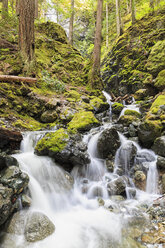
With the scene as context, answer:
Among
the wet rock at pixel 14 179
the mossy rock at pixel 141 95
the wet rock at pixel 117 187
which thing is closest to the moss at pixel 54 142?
the wet rock at pixel 14 179

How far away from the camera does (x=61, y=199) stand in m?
4.07

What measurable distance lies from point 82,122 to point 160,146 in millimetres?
3351

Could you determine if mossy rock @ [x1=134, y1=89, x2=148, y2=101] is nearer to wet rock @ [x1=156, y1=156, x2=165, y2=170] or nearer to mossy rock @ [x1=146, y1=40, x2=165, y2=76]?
mossy rock @ [x1=146, y1=40, x2=165, y2=76]

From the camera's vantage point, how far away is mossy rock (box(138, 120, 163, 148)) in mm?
5605

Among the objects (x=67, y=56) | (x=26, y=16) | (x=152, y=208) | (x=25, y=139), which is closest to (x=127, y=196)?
(x=152, y=208)

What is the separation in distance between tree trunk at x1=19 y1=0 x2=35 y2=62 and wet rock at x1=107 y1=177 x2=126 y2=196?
710 cm

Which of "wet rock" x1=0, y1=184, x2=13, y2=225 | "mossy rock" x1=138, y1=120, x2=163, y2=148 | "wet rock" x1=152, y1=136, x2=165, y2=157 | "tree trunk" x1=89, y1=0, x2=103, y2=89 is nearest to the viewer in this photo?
"wet rock" x1=0, y1=184, x2=13, y2=225

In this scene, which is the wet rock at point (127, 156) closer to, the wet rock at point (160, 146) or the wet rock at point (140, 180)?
the wet rock at point (140, 180)

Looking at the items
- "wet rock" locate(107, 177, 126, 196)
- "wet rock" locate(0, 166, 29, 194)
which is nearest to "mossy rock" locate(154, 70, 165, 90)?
"wet rock" locate(107, 177, 126, 196)

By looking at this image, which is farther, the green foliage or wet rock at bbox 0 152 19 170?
the green foliage

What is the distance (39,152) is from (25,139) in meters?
1.03

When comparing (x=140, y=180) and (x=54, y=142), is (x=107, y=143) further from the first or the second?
(x=54, y=142)

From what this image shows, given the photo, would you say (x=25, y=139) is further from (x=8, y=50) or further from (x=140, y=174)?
(x=8, y=50)

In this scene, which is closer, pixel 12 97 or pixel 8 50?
pixel 12 97
